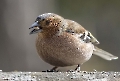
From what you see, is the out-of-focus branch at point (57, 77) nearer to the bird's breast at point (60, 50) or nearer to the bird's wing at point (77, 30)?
the bird's breast at point (60, 50)

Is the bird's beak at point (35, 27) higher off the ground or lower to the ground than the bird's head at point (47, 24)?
lower

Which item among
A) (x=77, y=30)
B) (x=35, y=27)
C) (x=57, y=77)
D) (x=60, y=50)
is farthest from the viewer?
(x=77, y=30)

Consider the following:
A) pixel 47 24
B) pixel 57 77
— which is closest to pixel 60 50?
pixel 47 24

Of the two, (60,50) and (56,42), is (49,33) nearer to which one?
(56,42)

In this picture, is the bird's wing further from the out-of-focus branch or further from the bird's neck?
the out-of-focus branch

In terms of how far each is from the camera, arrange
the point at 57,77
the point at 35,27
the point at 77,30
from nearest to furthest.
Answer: the point at 57,77 < the point at 35,27 < the point at 77,30

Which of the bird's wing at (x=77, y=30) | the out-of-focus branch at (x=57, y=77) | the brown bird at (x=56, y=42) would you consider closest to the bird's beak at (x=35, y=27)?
the brown bird at (x=56, y=42)
